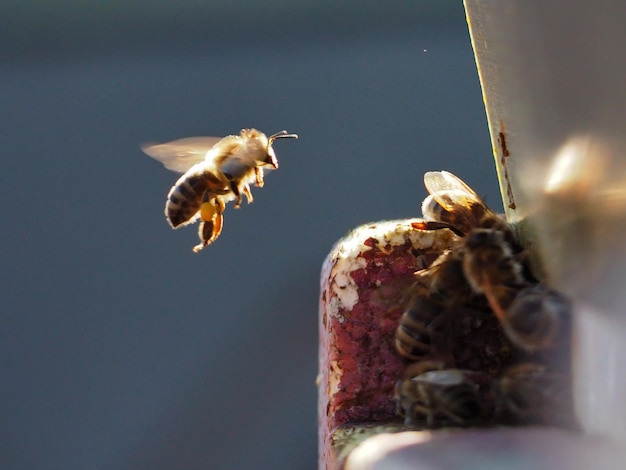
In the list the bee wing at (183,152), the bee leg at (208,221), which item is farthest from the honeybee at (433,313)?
the bee wing at (183,152)

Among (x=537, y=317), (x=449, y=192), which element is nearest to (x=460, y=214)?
(x=449, y=192)

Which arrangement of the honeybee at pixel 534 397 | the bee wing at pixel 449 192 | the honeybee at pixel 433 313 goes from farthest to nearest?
the bee wing at pixel 449 192
the honeybee at pixel 433 313
the honeybee at pixel 534 397

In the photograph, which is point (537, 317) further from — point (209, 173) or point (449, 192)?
point (209, 173)

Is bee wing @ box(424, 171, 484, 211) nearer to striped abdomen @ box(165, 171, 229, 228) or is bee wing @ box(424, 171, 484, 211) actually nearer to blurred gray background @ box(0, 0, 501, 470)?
striped abdomen @ box(165, 171, 229, 228)

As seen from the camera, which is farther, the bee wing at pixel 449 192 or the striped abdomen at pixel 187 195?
the striped abdomen at pixel 187 195

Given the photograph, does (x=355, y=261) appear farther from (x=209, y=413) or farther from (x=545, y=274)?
(x=209, y=413)

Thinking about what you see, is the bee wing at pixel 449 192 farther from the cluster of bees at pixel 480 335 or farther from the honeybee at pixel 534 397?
the honeybee at pixel 534 397

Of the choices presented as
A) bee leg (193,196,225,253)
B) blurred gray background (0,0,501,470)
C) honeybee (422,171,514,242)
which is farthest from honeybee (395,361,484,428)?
blurred gray background (0,0,501,470)
